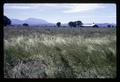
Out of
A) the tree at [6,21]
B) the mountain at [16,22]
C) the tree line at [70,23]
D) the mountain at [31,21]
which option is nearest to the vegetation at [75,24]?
the tree line at [70,23]

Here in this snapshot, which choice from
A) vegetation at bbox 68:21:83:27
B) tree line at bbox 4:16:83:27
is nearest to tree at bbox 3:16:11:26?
tree line at bbox 4:16:83:27

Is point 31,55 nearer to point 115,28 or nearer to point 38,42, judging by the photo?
point 38,42

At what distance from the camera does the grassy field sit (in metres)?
3.32

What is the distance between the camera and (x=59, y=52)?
137 inches

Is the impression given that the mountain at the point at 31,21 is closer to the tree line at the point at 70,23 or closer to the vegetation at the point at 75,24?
the tree line at the point at 70,23

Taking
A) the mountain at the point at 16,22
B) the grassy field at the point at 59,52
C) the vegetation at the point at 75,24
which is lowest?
the grassy field at the point at 59,52

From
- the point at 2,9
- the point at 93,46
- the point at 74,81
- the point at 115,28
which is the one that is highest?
the point at 2,9

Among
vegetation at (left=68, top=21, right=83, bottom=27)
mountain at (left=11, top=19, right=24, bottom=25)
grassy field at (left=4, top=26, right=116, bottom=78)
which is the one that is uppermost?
mountain at (left=11, top=19, right=24, bottom=25)

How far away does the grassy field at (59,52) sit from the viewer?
3316 millimetres

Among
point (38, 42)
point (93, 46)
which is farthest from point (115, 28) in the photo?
point (38, 42)

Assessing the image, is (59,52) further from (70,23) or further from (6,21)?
(6,21)

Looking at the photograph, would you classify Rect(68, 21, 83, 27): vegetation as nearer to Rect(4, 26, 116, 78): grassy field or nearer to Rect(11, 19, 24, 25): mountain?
Rect(4, 26, 116, 78): grassy field

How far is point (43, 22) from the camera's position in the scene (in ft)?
11.1

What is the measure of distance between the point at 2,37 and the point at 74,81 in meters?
1.08
